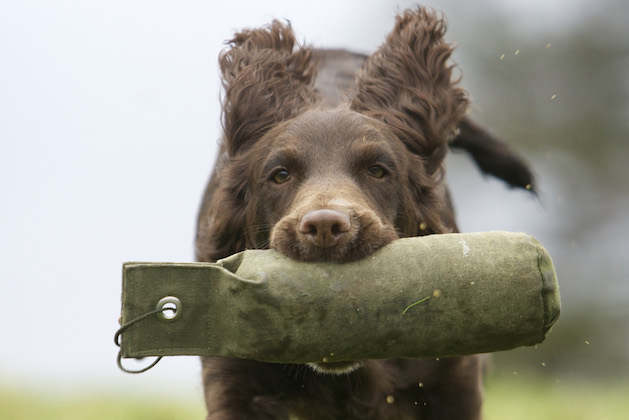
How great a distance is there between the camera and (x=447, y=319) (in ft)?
9.09

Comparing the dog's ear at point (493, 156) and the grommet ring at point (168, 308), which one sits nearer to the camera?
the grommet ring at point (168, 308)

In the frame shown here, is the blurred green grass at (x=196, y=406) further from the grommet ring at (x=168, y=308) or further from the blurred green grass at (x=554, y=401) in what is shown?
the grommet ring at (x=168, y=308)

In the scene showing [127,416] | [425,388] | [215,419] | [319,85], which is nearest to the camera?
[215,419]

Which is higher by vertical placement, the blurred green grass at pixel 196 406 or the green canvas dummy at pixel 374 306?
the green canvas dummy at pixel 374 306

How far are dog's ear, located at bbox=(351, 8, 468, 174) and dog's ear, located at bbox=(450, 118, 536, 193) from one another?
141 cm

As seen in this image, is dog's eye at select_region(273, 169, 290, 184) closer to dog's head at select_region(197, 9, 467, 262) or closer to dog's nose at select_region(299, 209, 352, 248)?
dog's head at select_region(197, 9, 467, 262)

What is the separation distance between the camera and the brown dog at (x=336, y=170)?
11.6 feet

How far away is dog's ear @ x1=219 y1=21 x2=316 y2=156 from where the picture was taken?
3.97 metres

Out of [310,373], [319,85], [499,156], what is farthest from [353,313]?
[499,156]

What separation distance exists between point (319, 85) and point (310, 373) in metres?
1.81

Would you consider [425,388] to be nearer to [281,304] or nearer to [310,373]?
[310,373]

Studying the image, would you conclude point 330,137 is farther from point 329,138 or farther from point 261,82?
point 261,82

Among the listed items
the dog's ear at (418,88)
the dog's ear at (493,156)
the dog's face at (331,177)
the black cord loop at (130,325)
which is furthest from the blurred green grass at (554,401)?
the black cord loop at (130,325)

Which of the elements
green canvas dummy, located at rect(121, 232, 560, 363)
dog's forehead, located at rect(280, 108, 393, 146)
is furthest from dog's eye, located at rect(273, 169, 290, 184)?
green canvas dummy, located at rect(121, 232, 560, 363)
